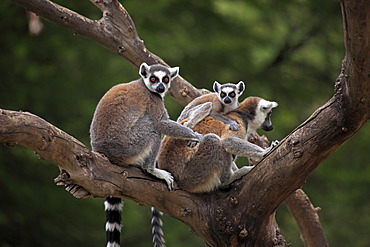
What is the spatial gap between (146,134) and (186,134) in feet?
1.27

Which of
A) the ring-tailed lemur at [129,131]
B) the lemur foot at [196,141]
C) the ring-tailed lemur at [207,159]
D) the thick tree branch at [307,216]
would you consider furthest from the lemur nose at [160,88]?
the thick tree branch at [307,216]

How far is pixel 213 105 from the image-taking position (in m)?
6.72

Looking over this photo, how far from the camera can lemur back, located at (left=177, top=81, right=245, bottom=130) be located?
20.7 ft

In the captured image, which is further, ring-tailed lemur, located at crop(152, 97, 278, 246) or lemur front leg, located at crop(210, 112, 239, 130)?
lemur front leg, located at crop(210, 112, 239, 130)

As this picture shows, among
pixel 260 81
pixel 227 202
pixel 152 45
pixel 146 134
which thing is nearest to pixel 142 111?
pixel 146 134

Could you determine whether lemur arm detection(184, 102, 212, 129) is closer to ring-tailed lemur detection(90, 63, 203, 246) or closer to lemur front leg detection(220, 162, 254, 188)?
ring-tailed lemur detection(90, 63, 203, 246)

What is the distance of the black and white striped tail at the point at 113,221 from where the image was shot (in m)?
5.35

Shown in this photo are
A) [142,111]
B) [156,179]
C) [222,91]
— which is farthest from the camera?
[222,91]

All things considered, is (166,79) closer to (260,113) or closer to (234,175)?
(260,113)

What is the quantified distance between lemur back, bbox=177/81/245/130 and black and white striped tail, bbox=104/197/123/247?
1.26 metres

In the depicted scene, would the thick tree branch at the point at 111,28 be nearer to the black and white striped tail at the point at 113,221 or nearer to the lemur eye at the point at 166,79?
the lemur eye at the point at 166,79

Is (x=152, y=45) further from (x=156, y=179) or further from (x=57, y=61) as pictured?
(x=156, y=179)

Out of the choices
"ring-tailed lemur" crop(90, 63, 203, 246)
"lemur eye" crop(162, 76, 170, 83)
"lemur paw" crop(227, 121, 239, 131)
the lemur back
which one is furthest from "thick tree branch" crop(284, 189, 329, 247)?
"lemur eye" crop(162, 76, 170, 83)

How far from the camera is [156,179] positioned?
5371 mm
